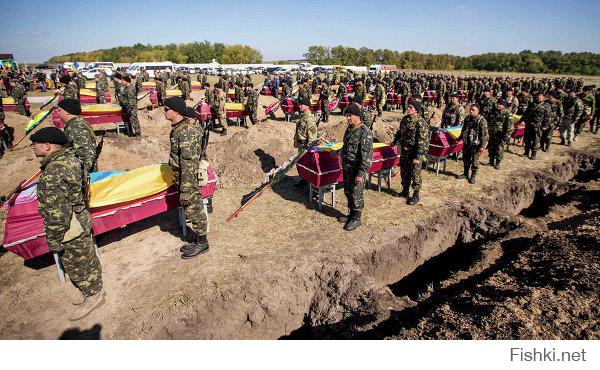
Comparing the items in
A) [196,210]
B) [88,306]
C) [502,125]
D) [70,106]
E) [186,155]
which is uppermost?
[70,106]

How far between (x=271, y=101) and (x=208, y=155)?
1197 centimetres

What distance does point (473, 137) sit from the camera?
7.73 m

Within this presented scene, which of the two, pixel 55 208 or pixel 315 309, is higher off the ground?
pixel 55 208

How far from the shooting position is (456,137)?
338 inches

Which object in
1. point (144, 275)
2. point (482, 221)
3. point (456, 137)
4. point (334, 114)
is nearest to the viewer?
point (144, 275)

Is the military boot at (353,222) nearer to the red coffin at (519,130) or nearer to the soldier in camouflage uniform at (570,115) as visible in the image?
the red coffin at (519,130)

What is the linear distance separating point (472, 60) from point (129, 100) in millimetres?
96050

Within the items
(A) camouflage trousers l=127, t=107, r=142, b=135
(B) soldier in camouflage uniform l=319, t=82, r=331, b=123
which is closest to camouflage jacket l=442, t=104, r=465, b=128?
(B) soldier in camouflage uniform l=319, t=82, r=331, b=123

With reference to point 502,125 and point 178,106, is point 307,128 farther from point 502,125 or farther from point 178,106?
point 502,125

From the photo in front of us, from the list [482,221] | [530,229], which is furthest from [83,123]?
[530,229]

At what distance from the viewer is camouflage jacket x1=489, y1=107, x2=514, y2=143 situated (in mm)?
8320

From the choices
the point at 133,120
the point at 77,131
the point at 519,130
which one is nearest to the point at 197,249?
the point at 77,131

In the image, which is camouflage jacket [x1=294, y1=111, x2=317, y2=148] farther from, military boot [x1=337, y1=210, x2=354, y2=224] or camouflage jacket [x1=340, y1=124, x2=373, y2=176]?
military boot [x1=337, y1=210, x2=354, y2=224]

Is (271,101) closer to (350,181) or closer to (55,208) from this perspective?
(350,181)
